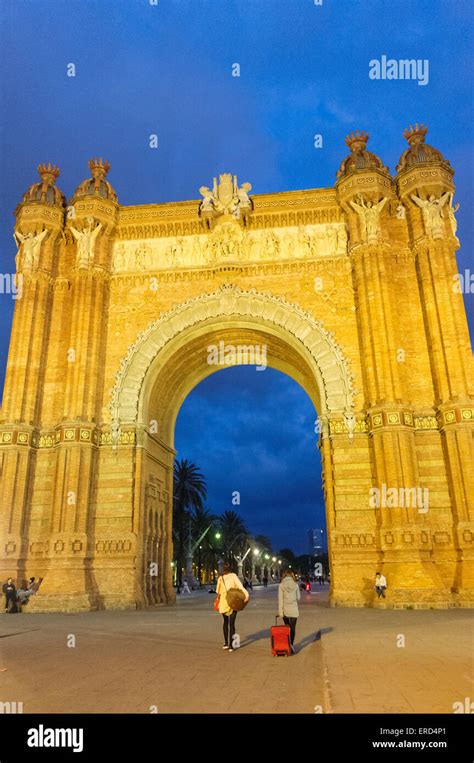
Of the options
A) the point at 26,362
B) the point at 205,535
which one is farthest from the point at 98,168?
the point at 205,535

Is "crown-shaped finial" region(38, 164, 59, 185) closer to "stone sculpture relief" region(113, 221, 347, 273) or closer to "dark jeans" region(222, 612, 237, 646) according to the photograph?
"stone sculpture relief" region(113, 221, 347, 273)

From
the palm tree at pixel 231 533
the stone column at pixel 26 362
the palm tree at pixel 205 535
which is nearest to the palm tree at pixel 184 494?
the palm tree at pixel 205 535

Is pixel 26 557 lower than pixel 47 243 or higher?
lower

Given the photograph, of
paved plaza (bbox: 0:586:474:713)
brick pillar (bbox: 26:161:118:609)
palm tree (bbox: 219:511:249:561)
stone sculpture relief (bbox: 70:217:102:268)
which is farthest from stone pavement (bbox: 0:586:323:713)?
palm tree (bbox: 219:511:249:561)

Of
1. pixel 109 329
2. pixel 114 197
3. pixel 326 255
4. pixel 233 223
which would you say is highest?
pixel 114 197

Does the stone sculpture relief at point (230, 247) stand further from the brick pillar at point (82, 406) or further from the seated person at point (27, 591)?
the seated person at point (27, 591)

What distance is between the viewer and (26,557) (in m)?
18.8

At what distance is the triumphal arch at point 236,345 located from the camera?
57.4 feet

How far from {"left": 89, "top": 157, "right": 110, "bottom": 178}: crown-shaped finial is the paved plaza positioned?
736 inches

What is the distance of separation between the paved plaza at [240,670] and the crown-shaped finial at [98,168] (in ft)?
61.4

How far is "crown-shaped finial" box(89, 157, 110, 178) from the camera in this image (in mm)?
23328

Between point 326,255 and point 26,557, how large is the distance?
16.1 meters
